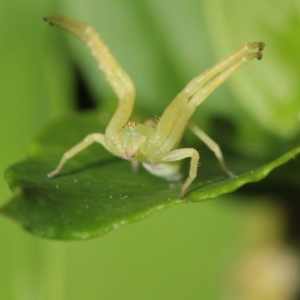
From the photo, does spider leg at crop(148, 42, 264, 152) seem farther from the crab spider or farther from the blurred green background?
the blurred green background

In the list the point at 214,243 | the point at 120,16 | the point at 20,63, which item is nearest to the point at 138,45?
the point at 120,16

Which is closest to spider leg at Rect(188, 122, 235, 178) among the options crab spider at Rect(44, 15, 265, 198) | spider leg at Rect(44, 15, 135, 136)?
crab spider at Rect(44, 15, 265, 198)

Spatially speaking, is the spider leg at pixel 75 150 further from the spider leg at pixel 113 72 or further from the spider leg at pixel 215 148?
the spider leg at pixel 215 148

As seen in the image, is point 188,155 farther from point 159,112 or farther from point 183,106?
point 159,112

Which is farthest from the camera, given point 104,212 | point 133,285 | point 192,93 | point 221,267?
point 221,267

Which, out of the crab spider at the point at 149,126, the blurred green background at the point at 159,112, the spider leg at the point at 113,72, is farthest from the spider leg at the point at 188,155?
the blurred green background at the point at 159,112

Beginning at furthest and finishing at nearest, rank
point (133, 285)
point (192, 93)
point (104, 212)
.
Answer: point (133, 285) < point (192, 93) < point (104, 212)

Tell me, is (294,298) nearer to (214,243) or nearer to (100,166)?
→ (214,243)

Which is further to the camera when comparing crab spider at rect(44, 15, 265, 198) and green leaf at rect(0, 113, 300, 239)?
crab spider at rect(44, 15, 265, 198)
